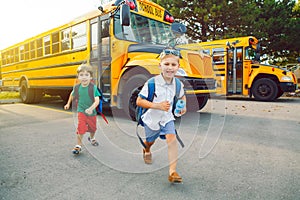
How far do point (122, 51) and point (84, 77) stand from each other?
2414 millimetres

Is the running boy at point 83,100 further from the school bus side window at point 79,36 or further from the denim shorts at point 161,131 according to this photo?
the school bus side window at point 79,36

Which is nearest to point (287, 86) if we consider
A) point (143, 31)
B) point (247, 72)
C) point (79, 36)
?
point (247, 72)

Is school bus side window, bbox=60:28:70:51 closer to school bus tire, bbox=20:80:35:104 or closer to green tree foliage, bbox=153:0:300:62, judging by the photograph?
school bus tire, bbox=20:80:35:104

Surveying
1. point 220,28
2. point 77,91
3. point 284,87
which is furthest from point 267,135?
point 220,28

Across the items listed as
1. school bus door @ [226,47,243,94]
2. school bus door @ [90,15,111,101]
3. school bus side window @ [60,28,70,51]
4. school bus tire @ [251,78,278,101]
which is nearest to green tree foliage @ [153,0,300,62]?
school bus door @ [226,47,243,94]

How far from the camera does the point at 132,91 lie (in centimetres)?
475

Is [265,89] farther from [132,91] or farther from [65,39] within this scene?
[65,39]

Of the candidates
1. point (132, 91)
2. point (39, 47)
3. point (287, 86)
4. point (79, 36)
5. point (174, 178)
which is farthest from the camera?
point (287, 86)

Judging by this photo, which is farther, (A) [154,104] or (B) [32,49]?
(B) [32,49]

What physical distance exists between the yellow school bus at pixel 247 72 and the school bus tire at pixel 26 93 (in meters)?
7.30

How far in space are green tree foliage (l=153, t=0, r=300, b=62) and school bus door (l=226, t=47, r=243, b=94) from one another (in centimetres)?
508

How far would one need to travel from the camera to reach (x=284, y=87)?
9.30 meters

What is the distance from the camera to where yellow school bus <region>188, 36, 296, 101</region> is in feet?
31.3

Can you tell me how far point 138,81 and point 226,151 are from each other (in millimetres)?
2267
